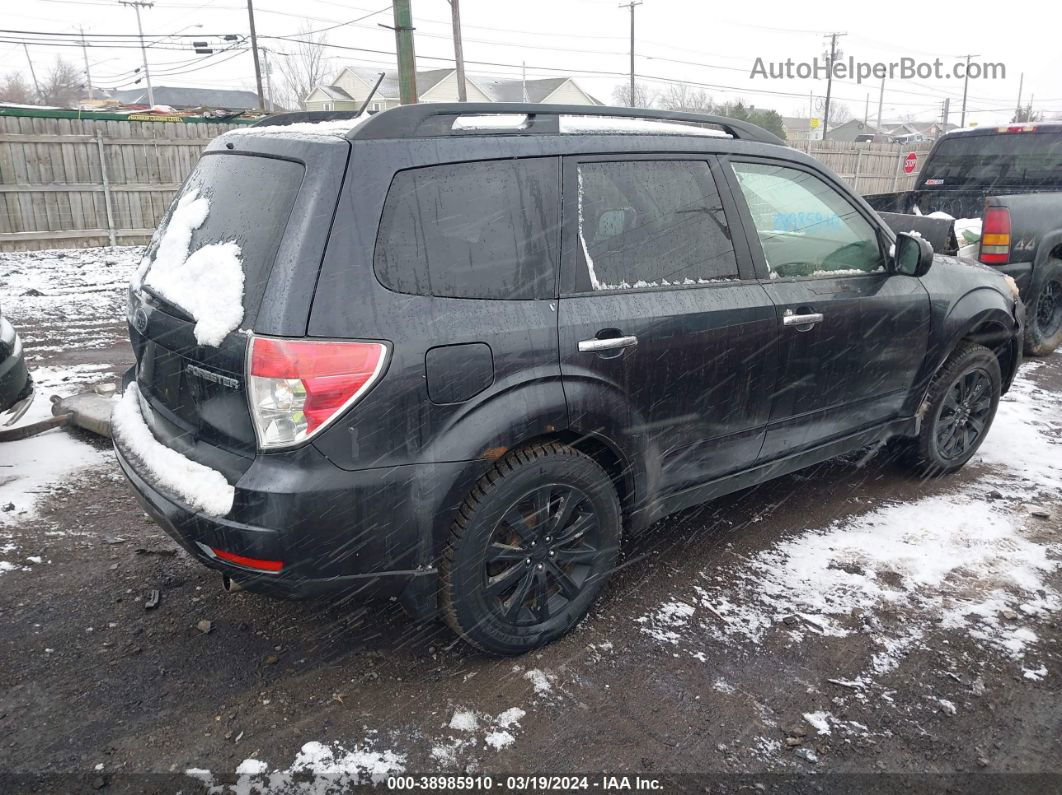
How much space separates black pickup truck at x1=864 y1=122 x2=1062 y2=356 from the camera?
270 inches

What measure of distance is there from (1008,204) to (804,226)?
436cm

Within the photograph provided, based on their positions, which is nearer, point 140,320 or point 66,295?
point 140,320

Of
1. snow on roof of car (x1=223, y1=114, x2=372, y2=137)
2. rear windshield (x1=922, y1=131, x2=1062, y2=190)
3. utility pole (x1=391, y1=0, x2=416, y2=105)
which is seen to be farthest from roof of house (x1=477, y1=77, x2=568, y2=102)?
snow on roof of car (x1=223, y1=114, x2=372, y2=137)

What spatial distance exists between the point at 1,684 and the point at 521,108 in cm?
273

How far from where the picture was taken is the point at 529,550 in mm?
2861

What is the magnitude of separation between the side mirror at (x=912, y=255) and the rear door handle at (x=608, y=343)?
5.69 feet

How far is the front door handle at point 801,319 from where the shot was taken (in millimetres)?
3398

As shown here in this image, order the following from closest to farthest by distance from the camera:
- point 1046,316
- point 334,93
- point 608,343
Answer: point 608,343 < point 1046,316 < point 334,93

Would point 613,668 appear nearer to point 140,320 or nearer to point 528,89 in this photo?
point 140,320

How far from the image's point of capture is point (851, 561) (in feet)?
12.1

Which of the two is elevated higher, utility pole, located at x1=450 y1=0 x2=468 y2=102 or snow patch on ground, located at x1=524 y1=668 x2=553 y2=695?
utility pole, located at x1=450 y1=0 x2=468 y2=102

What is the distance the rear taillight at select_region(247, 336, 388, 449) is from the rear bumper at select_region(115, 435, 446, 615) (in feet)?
0.36

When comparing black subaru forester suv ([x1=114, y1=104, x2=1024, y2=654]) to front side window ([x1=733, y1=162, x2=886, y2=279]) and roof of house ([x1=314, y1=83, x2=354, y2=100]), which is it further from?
roof of house ([x1=314, y1=83, x2=354, y2=100])

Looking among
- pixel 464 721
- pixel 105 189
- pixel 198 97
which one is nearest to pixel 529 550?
pixel 464 721
